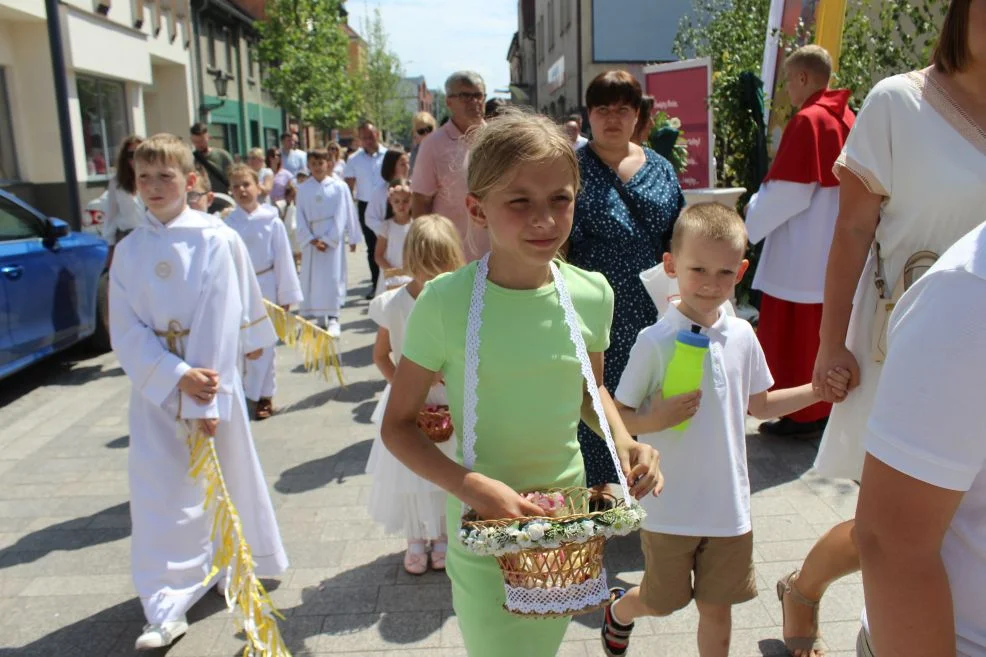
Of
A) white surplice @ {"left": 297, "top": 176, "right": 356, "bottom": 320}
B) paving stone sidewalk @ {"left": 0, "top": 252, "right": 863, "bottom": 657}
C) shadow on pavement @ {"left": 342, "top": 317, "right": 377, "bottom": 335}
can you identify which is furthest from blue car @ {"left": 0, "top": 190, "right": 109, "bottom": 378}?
shadow on pavement @ {"left": 342, "top": 317, "right": 377, "bottom": 335}

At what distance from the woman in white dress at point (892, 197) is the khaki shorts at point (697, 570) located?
12.6 inches

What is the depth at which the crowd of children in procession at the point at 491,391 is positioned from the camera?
1.84 m

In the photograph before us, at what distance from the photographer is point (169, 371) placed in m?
2.99

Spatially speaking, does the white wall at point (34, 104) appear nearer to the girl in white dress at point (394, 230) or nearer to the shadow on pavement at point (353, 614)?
the girl in white dress at point (394, 230)

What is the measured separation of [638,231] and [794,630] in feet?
5.57

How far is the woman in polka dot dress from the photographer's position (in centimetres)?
342

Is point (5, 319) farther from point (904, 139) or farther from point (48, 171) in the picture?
point (48, 171)

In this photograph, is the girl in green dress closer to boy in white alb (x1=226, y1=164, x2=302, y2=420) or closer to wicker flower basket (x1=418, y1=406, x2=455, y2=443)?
wicker flower basket (x1=418, y1=406, x2=455, y2=443)

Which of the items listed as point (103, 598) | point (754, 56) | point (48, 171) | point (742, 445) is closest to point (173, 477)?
point (103, 598)

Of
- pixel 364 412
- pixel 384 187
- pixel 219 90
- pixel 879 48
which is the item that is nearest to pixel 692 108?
pixel 879 48

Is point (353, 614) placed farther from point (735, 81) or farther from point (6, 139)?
point (6, 139)

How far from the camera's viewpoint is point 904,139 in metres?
2.18

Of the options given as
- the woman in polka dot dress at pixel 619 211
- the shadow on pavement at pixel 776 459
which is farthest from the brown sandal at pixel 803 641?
the shadow on pavement at pixel 776 459

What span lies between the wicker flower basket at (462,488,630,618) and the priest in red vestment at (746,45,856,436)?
3.38 m
